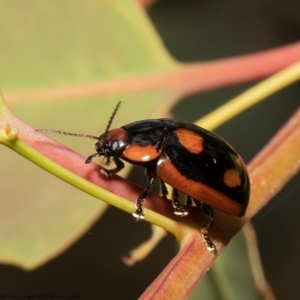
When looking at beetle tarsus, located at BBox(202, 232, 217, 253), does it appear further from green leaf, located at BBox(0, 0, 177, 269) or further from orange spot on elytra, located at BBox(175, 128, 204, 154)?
green leaf, located at BBox(0, 0, 177, 269)

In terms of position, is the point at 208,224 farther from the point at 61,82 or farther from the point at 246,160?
the point at 246,160

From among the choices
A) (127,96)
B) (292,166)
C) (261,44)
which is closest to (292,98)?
(261,44)

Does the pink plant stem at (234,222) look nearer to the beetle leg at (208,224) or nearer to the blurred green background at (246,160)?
the beetle leg at (208,224)

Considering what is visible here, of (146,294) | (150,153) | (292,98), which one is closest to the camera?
(146,294)

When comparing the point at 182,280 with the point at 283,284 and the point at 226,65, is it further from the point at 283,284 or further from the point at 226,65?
the point at 283,284

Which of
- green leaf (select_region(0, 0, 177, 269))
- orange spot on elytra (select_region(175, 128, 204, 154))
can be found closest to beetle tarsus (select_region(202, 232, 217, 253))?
orange spot on elytra (select_region(175, 128, 204, 154))

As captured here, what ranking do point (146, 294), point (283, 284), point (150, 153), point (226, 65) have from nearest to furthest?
point (146, 294)
point (150, 153)
point (226, 65)
point (283, 284)
